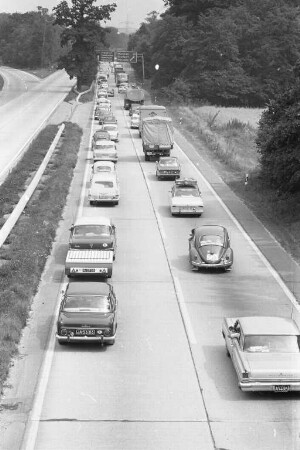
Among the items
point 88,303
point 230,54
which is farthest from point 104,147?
point 230,54

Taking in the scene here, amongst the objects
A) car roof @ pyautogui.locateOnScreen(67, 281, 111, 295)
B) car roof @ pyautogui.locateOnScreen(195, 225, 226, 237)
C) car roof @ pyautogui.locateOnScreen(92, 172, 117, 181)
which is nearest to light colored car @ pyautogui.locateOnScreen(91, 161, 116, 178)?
car roof @ pyautogui.locateOnScreen(92, 172, 117, 181)

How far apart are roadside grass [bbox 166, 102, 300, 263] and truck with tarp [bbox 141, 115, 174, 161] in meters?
3.91

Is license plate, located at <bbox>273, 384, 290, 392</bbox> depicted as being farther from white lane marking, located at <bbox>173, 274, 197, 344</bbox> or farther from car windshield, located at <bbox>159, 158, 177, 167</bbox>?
car windshield, located at <bbox>159, 158, 177, 167</bbox>

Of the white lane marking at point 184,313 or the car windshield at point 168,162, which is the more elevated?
the white lane marking at point 184,313

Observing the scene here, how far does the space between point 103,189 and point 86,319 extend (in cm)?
2358

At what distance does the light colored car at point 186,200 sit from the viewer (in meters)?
46.7

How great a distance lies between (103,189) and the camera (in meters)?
49.6

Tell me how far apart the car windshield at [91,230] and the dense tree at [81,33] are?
101 meters

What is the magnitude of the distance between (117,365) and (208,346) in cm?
325

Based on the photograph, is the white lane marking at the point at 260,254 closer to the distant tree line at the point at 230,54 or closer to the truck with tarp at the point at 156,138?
the truck with tarp at the point at 156,138

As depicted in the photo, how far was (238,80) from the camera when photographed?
5167 inches

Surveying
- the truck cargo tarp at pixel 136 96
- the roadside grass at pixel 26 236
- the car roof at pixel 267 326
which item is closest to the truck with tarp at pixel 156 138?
the roadside grass at pixel 26 236

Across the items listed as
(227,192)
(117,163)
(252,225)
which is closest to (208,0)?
(117,163)

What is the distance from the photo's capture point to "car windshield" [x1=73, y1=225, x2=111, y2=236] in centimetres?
3666
